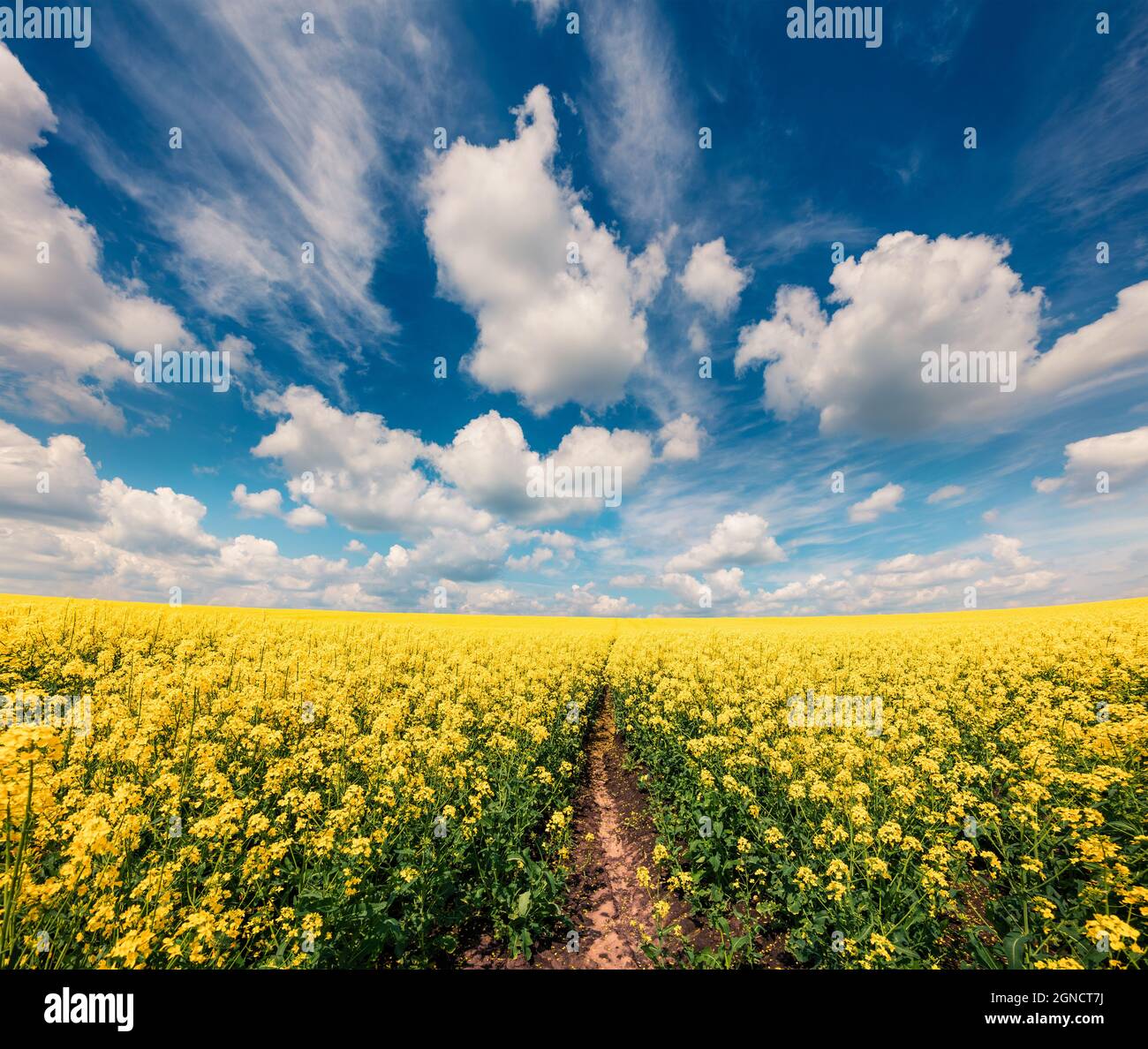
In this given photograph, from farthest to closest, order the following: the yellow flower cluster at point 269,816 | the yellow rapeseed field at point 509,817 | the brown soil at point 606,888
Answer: the brown soil at point 606,888 < the yellow rapeseed field at point 509,817 < the yellow flower cluster at point 269,816

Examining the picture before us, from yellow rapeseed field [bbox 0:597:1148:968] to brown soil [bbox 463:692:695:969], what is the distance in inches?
15.8

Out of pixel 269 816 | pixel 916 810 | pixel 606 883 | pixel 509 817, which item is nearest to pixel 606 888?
pixel 606 883

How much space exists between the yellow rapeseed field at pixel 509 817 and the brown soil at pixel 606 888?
0.40 m

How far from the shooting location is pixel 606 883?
8.16 meters

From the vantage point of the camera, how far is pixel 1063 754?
7.76 meters

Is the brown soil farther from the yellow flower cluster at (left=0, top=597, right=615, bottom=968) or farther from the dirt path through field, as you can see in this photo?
the yellow flower cluster at (left=0, top=597, right=615, bottom=968)

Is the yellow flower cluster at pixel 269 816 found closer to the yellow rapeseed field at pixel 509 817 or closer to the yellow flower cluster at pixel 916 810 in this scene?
the yellow rapeseed field at pixel 509 817

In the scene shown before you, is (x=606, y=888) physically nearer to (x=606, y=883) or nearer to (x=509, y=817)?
(x=606, y=883)

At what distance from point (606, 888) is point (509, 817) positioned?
238 cm

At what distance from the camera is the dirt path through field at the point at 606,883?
6324 millimetres

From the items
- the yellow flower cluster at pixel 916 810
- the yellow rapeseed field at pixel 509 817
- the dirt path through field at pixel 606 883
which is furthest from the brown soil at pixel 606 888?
the yellow flower cluster at pixel 916 810
